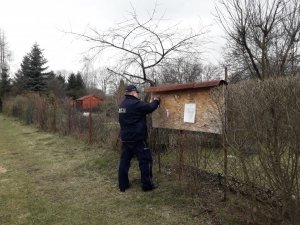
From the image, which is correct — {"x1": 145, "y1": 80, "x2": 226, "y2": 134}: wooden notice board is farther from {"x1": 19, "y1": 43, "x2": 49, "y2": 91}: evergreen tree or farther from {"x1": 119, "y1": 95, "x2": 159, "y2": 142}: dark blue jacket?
{"x1": 19, "y1": 43, "x2": 49, "y2": 91}: evergreen tree

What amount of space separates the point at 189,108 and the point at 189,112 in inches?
2.6

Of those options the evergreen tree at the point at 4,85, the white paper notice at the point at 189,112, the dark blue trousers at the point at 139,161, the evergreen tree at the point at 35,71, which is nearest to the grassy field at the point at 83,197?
the dark blue trousers at the point at 139,161

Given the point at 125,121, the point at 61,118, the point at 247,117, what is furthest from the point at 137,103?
the point at 61,118

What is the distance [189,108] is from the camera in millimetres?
5980

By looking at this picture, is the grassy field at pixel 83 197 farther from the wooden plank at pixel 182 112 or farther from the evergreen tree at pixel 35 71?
the evergreen tree at pixel 35 71

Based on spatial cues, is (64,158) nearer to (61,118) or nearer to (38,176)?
(38,176)

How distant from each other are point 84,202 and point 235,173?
2.79 m

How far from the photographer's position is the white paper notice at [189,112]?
5849mm

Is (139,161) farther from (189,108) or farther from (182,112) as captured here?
(189,108)

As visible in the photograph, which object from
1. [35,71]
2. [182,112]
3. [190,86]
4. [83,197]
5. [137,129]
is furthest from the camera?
[35,71]

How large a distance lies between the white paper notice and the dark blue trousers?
99 centimetres

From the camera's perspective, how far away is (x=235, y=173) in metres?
4.88

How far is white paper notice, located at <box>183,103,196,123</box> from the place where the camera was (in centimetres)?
585

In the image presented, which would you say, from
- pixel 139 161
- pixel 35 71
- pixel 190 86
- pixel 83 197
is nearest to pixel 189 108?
pixel 190 86
